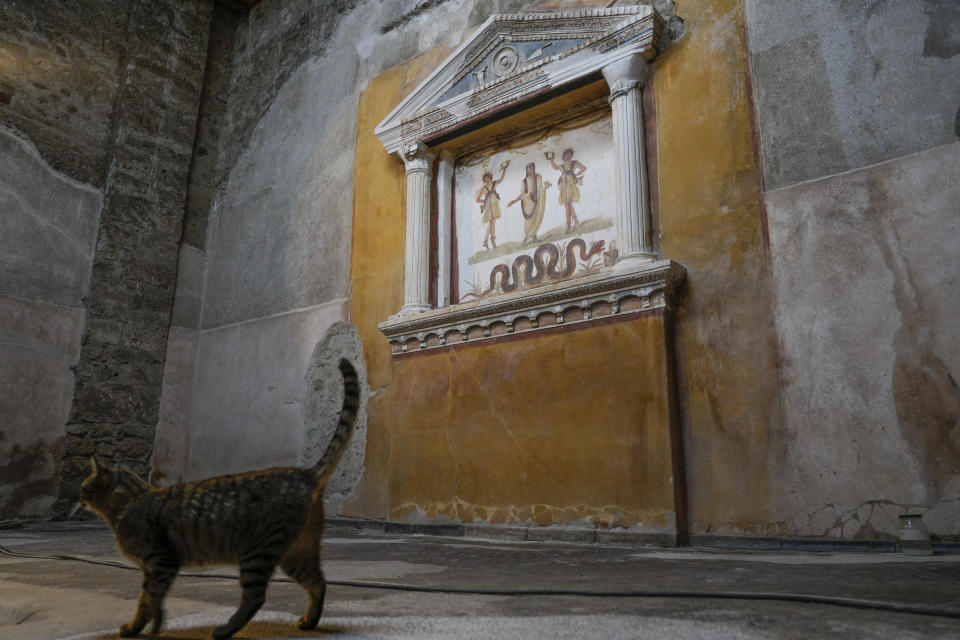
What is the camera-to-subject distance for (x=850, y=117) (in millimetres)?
4180

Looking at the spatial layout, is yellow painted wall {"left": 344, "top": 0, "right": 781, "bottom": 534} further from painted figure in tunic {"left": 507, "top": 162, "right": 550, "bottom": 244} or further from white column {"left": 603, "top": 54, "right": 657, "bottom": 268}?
painted figure in tunic {"left": 507, "top": 162, "right": 550, "bottom": 244}

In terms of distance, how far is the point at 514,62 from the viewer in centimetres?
578

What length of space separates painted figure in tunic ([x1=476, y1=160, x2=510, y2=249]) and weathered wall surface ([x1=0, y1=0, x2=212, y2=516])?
4386 mm

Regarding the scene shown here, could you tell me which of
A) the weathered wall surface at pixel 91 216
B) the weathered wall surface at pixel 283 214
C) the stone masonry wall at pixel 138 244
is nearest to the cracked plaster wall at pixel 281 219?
the weathered wall surface at pixel 283 214

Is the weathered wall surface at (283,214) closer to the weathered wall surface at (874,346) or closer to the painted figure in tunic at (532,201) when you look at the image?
the painted figure in tunic at (532,201)

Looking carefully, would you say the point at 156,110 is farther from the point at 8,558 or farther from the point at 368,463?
the point at 8,558

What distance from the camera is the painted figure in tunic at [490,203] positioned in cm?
598

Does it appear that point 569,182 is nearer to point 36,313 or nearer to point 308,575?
point 308,575

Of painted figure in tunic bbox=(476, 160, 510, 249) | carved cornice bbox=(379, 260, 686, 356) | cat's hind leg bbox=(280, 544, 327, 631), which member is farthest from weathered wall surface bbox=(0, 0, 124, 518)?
cat's hind leg bbox=(280, 544, 327, 631)

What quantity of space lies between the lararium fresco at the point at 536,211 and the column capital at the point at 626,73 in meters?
0.42

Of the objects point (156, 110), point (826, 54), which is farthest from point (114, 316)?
point (826, 54)

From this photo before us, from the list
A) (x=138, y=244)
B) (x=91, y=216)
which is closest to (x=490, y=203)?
(x=138, y=244)

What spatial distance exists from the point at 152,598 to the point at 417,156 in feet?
17.1

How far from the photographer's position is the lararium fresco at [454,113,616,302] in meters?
5.35
